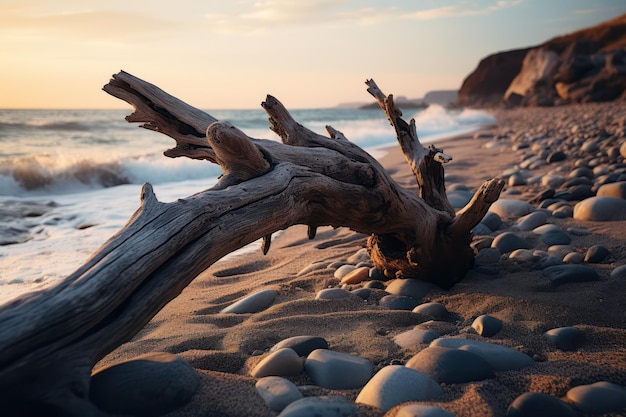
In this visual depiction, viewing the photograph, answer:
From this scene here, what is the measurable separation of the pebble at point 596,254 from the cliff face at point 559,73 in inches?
1064

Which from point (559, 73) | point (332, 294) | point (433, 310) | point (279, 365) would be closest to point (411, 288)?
point (433, 310)

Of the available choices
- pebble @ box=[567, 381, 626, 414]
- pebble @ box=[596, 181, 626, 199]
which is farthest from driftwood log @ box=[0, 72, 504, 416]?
pebble @ box=[596, 181, 626, 199]

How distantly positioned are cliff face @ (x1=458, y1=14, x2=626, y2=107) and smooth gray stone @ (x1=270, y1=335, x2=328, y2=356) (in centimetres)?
2888

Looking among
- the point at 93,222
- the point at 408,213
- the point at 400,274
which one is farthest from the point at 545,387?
the point at 93,222

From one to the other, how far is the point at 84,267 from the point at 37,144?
51.2 feet

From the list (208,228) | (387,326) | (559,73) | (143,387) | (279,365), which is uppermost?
(559,73)

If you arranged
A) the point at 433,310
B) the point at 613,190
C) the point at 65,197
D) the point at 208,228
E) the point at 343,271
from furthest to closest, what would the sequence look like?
the point at 65,197, the point at 613,190, the point at 343,271, the point at 433,310, the point at 208,228

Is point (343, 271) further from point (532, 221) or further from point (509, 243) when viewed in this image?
point (532, 221)

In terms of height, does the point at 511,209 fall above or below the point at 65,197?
below

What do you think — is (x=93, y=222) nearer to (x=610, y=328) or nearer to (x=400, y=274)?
(x=400, y=274)

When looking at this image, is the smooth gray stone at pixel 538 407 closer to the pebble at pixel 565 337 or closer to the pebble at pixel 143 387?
the pebble at pixel 565 337

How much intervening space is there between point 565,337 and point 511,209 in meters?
2.59

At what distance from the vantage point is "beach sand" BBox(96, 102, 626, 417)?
6.04 feet

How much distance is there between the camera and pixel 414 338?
7.70ft
